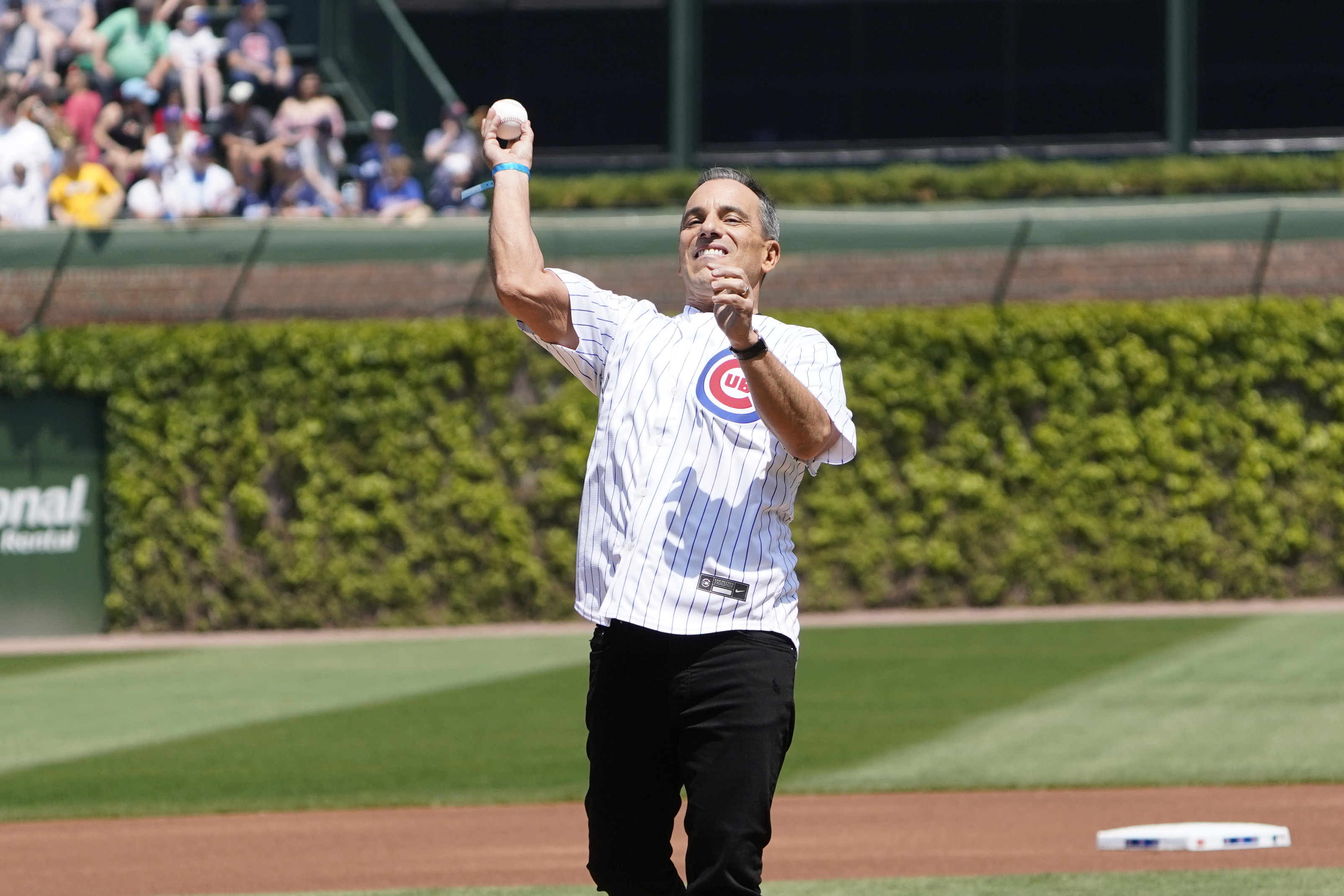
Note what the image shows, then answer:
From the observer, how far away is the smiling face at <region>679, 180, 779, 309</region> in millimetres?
4020

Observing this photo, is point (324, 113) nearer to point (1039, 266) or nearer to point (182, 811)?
point (1039, 266)

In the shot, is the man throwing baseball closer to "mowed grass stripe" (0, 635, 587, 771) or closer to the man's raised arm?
the man's raised arm

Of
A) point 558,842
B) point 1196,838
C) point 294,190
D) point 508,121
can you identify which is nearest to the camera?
point 508,121

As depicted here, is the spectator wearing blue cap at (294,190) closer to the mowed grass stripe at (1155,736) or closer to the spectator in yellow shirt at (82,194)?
the spectator in yellow shirt at (82,194)

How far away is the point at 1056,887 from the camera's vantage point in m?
6.57

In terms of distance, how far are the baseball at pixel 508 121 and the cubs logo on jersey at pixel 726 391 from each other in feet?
2.26

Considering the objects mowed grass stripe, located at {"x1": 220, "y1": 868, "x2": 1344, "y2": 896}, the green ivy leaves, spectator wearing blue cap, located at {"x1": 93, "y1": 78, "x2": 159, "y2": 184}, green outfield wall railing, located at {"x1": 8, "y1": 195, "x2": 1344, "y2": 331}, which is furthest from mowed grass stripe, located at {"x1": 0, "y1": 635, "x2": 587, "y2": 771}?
spectator wearing blue cap, located at {"x1": 93, "y1": 78, "x2": 159, "y2": 184}

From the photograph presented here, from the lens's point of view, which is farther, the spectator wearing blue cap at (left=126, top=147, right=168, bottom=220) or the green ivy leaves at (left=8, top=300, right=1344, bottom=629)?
the spectator wearing blue cap at (left=126, top=147, right=168, bottom=220)

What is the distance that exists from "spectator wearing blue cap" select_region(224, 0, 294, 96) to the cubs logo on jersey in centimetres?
1641

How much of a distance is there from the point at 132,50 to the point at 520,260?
16.8m

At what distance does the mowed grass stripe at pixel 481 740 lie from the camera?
8891 millimetres

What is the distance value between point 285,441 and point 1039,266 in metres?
7.18

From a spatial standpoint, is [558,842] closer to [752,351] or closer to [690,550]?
[690,550]

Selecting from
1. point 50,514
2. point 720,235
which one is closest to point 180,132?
point 50,514
